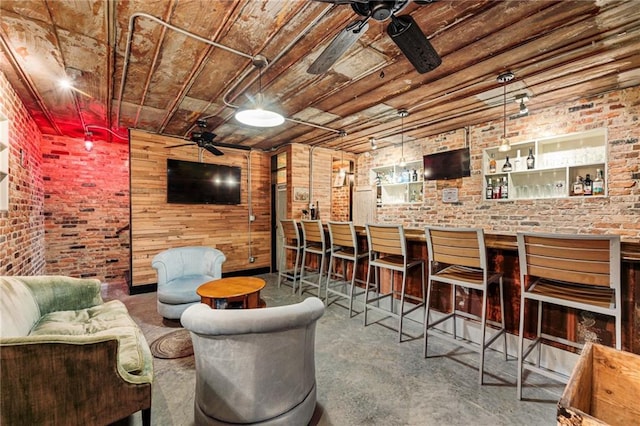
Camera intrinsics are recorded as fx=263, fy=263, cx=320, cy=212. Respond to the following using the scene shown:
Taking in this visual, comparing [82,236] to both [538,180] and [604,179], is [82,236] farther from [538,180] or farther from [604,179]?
[604,179]

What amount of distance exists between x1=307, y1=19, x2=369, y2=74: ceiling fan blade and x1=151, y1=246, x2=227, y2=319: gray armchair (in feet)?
8.99

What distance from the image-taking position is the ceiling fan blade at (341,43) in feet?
4.98

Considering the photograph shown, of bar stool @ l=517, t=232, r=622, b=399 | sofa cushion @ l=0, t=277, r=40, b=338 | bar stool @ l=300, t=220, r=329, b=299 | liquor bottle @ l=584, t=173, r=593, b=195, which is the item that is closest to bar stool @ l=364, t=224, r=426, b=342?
bar stool @ l=300, t=220, r=329, b=299

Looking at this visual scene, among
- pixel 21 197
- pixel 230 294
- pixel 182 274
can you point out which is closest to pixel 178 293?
pixel 182 274

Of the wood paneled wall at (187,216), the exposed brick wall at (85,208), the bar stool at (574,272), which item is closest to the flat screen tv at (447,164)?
the bar stool at (574,272)

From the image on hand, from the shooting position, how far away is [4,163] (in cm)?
255

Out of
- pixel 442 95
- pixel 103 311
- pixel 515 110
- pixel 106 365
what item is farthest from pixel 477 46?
pixel 103 311

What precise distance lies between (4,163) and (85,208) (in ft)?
8.80

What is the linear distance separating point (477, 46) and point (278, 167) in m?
4.30

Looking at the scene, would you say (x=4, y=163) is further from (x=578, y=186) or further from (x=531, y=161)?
(x=578, y=186)

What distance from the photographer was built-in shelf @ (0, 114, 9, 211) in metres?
2.48

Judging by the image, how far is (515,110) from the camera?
145 inches

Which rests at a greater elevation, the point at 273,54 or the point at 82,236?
the point at 273,54

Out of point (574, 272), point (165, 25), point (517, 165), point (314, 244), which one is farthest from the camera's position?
point (314, 244)
